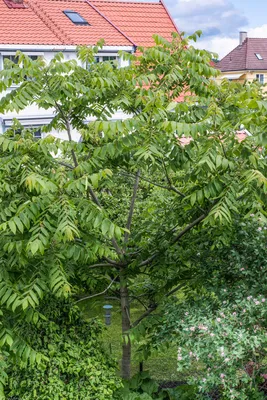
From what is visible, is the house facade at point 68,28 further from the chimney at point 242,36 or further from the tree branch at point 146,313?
the chimney at point 242,36

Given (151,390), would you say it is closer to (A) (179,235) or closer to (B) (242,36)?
(A) (179,235)

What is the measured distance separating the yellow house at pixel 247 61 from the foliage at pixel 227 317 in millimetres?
49292

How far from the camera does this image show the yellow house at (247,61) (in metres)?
57.1

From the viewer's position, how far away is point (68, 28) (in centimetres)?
2928

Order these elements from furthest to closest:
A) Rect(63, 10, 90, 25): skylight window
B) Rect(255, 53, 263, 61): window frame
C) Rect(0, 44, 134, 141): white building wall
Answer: Rect(255, 53, 263, 61): window frame, Rect(63, 10, 90, 25): skylight window, Rect(0, 44, 134, 141): white building wall

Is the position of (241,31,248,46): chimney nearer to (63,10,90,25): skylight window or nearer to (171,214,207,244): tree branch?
(63,10,90,25): skylight window

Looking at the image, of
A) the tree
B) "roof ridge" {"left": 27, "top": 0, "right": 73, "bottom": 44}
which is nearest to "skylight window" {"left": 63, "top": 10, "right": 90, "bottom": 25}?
"roof ridge" {"left": 27, "top": 0, "right": 73, "bottom": 44}

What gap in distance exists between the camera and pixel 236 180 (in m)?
7.87

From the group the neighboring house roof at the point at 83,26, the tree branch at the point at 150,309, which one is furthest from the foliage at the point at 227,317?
the neighboring house roof at the point at 83,26

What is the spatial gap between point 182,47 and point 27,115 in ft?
63.0

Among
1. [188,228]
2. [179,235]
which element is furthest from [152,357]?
[188,228]

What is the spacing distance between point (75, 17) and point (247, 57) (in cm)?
3038

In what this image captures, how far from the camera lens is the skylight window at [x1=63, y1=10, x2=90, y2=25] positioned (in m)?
29.9

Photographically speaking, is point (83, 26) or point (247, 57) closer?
point (83, 26)
